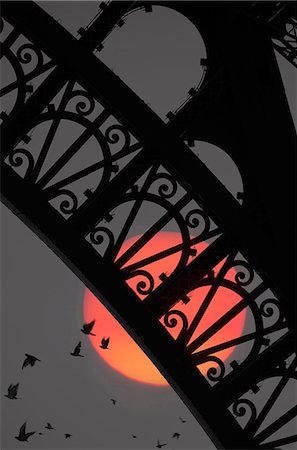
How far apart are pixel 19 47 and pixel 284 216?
9.37 feet

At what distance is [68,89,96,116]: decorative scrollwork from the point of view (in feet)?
27.0

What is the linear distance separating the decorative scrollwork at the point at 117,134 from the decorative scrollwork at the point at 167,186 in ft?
1.41

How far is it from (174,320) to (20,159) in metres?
2.00

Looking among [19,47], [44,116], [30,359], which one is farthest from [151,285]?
[30,359]

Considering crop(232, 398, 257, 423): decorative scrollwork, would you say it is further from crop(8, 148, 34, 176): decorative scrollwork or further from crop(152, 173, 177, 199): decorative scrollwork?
crop(8, 148, 34, 176): decorative scrollwork

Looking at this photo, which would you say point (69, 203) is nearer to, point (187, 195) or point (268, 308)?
point (187, 195)

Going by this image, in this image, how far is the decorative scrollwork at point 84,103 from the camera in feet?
27.0

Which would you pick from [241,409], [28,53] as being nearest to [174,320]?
[241,409]

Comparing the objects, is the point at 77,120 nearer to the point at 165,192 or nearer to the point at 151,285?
the point at 165,192

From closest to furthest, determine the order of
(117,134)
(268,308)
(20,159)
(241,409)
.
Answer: (241,409) < (20,159) < (268,308) < (117,134)

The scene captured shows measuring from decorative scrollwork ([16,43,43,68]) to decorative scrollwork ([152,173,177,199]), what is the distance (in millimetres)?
1513

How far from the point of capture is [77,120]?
831 cm

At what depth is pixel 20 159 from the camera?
8000 millimetres

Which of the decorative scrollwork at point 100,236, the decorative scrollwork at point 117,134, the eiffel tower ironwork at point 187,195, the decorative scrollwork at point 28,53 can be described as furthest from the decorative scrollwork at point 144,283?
the decorative scrollwork at point 28,53
